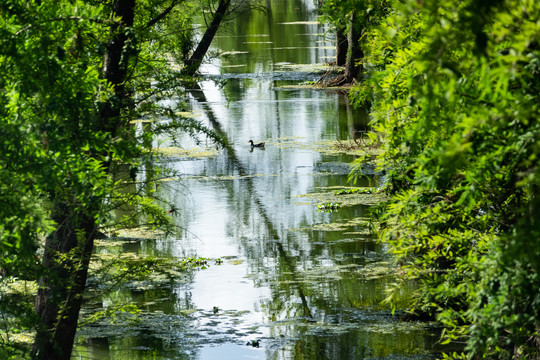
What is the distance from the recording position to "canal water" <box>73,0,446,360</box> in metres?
8.45

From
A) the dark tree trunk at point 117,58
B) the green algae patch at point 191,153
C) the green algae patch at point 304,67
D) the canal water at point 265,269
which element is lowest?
the canal water at point 265,269

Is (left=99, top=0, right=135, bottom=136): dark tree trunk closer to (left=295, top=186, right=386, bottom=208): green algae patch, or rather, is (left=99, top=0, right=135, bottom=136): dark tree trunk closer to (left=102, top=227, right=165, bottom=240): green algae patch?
(left=102, top=227, right=165, bottom=240): green algae patch

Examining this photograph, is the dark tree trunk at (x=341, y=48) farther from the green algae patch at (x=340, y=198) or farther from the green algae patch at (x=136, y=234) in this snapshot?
the green algae patch at (x=136, y=234)

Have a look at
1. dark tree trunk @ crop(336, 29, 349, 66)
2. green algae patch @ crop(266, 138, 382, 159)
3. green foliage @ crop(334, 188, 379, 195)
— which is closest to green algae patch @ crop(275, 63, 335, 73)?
dark tree trunk @ crop(336, 29, 349, 66)

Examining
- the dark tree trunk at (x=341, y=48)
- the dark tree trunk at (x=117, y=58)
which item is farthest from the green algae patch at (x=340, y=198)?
the dark tree trunk at (x=341, y=48)

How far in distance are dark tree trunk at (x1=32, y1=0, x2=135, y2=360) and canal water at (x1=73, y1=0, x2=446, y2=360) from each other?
683 millimetres

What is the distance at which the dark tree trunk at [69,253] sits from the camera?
591 cm

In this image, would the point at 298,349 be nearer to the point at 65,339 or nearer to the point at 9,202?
the point at 65,339

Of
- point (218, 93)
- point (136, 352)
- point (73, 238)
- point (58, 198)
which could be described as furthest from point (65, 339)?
point (218, 93)

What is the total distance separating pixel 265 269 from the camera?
11.0 m

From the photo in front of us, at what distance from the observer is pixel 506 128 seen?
3543 mm

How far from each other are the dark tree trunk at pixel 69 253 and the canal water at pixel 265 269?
68 cm

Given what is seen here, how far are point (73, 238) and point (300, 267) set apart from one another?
493 cm

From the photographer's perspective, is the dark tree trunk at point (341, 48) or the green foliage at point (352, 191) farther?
the dark tree trunk at point (341, 48)
